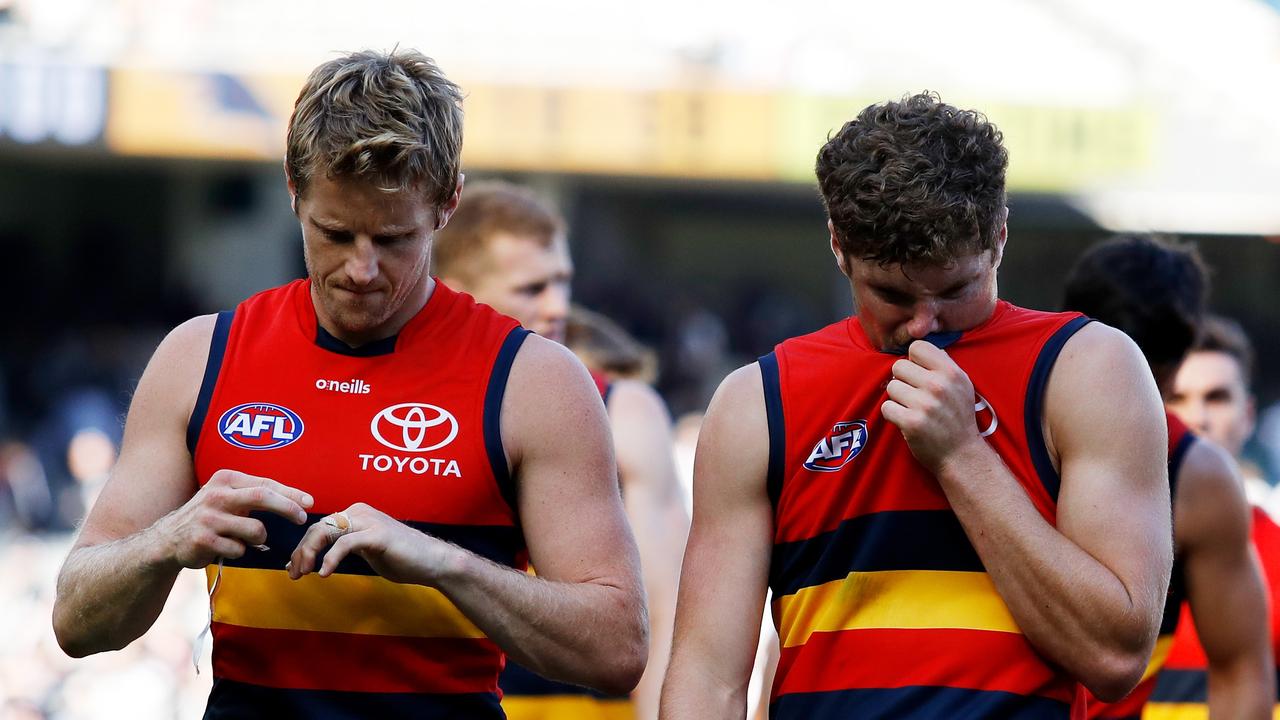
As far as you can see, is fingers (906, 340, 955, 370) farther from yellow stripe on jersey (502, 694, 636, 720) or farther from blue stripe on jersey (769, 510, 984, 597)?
yellow stripe on jersey (502, 694, 636, 720)

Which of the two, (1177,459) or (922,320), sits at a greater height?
(922,320)

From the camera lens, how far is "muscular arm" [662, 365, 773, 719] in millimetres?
2771

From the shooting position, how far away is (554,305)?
4.80m

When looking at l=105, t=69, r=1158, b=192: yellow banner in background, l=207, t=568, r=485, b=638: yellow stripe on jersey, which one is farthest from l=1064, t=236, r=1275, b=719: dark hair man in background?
l=105, t=69, r=1158, b=192: yellow banner in background

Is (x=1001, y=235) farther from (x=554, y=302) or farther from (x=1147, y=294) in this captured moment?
(x=554, y=302)

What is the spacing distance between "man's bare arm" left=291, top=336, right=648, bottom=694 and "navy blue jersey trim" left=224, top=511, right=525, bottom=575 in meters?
0.07

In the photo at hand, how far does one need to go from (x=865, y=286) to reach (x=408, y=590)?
3.28 ft

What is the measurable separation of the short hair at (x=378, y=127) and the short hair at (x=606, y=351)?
8.36 ft

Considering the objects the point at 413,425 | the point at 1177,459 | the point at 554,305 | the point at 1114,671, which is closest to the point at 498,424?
the point at 413,425

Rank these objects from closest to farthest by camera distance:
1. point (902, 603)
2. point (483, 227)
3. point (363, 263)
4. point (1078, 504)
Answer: point (1078, 504), point (902, 603), point (363, 263), point (483, 227)

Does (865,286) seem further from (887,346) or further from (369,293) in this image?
(369,293)

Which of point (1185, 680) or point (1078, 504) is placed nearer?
point (1078, 504)

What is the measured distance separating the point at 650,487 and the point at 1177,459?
1830 mm

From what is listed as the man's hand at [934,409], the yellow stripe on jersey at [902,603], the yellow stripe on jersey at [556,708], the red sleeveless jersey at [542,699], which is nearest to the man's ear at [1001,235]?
the man's hand at [934,409]
